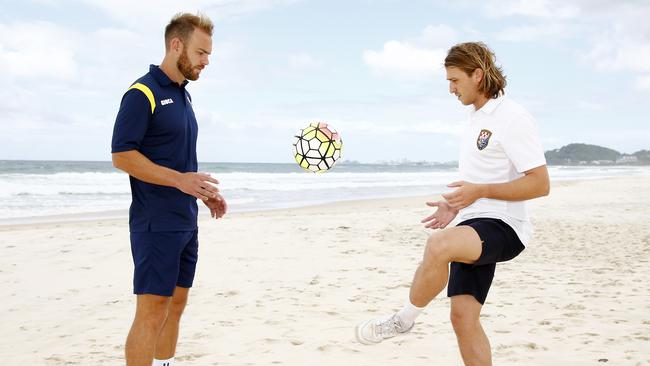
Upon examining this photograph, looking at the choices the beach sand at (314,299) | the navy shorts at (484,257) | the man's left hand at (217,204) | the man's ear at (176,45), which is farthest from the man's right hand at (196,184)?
the beach sand at (314,299)

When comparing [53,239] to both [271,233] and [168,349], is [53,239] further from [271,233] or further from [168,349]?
[168,349]

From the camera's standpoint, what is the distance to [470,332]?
10.7 feet

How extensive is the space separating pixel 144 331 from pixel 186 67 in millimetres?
1531

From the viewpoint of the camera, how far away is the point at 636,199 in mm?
21141

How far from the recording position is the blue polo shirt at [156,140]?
126 inches

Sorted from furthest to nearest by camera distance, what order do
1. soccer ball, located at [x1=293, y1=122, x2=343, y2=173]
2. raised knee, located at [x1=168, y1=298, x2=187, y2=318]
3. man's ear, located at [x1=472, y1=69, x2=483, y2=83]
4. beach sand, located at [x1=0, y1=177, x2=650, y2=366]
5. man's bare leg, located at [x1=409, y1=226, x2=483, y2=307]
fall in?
soccer ball, located at [x1=293, y1=122, x2=343, y2=173] < beach sand, located at [x1=0, y1=177, x2=650, y2=366] < raised knee, located at [x1=168, y1=298, x2=187, y2=318] < man's ear, located at [x1=472, y1=69, x2=483, y2=83] < man's bare leg, located at [x1=409, y1=226, x2=483, y2=307]

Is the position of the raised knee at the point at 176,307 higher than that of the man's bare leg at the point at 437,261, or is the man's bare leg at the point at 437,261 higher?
the man's bare leg at the point at 437,261

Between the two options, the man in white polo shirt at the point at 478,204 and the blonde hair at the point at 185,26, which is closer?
the man in white polo shirt at the point at 478,204

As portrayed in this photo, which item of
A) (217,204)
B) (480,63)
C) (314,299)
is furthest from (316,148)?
(480,63)

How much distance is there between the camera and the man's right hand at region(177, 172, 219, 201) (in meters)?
3.21

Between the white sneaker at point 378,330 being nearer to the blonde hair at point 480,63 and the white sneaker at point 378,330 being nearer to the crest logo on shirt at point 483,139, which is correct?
the crest logo on shirt at point 483,139

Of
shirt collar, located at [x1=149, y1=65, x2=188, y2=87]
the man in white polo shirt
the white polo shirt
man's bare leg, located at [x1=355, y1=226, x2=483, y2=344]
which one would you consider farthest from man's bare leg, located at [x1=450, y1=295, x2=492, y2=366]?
shirt collar, located at [x1=149, y1=65, x2=188, y2=87]

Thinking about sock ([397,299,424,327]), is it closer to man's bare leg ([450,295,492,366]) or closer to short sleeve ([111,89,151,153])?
man's bare leg ([450,295,492,366])

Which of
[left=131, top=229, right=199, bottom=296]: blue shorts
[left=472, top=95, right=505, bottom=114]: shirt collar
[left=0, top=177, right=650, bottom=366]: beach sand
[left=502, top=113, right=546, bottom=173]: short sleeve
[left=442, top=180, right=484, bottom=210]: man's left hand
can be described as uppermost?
[left=472, top=95, right=505, bottom=114]: shirt collar
